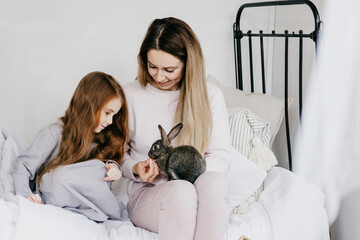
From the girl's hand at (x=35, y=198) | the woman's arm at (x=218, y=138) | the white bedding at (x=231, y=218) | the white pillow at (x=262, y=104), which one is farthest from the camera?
the white pillow at (x=262, y=104)

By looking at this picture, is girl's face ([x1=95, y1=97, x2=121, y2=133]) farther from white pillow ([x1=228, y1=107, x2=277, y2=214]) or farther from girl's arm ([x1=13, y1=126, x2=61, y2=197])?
white pillow ([x1=228, y1=107, x2=277, y2=214])

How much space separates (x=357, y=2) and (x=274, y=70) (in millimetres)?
825

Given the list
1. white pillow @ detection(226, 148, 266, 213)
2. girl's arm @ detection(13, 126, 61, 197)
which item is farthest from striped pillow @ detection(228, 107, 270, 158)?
girl's arm @ detection(13, 126, 61, 197)

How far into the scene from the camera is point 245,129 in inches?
77.7

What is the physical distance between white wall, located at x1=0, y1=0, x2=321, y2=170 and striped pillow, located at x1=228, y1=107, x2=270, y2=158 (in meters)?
0.34

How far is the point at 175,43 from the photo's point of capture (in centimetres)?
159

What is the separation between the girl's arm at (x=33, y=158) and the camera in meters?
1.47

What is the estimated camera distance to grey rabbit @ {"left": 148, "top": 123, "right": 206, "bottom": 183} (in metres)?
1.47

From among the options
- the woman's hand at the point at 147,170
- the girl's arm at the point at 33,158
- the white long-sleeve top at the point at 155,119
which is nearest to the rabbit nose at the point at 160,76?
the white long-sleeve top at the point at 155,119

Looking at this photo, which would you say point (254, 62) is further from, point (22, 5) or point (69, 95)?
point (22, 5)

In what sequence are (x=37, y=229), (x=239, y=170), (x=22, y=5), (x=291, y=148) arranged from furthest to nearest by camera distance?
(x=291, y=148), (x=22, y=5), (x=239, y=170), (x=37, y=229)

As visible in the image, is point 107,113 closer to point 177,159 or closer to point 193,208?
point 177,159

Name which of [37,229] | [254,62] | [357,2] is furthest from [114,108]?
[254,62]

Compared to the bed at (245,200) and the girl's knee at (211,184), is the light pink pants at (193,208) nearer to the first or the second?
the girl's knee at (211,184)
